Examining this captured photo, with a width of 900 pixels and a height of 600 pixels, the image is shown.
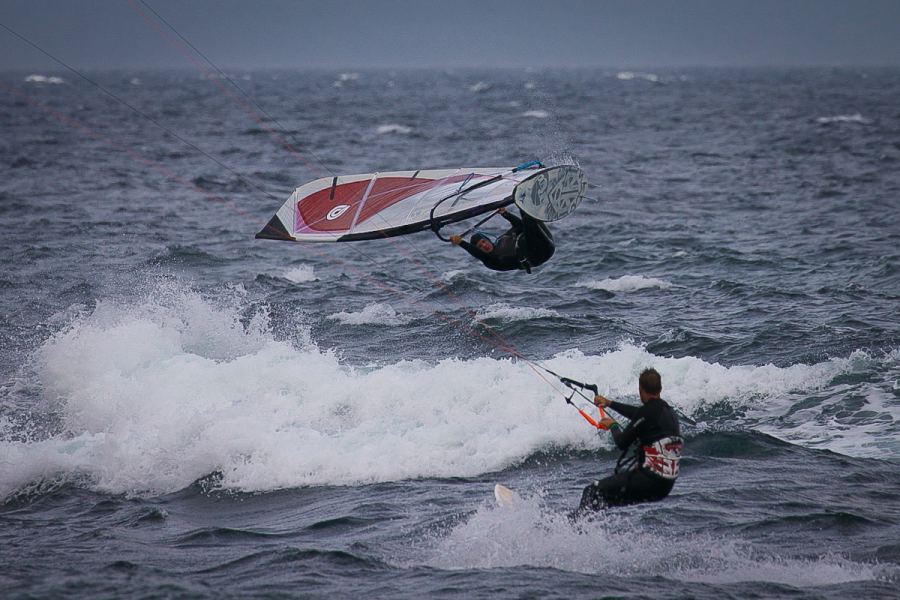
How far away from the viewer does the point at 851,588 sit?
27.8 feet

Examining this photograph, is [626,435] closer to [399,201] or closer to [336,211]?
[399,201]

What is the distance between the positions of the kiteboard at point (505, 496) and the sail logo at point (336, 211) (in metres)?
3.65

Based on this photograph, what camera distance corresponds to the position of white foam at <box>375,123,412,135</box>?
50.9 m

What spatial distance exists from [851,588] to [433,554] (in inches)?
142

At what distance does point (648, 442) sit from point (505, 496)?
5.64 ft

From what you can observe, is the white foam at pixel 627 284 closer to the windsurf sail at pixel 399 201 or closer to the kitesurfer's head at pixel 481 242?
the windsurf sail at pixel 399 201

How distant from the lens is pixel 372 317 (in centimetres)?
1719

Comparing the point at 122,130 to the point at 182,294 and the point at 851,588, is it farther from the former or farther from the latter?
the point at 851,588

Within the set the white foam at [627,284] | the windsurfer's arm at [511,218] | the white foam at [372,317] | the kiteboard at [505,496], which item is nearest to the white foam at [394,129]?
the white foam at [627,284]

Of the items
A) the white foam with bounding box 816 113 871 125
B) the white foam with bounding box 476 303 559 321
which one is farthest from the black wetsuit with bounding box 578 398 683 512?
the white foam with bounding box 816 113 871 125

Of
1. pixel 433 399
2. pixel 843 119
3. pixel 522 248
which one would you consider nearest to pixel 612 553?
pixel 522 248

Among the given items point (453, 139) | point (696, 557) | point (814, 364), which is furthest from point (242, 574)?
point (453, 139)

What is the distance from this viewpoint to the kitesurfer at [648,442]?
8789mm

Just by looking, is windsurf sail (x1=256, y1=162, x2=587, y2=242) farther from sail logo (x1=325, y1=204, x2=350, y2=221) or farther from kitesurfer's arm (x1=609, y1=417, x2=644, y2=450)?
kitesurfer's arm (x1=609, y1=417, x2=644, y2=450)
